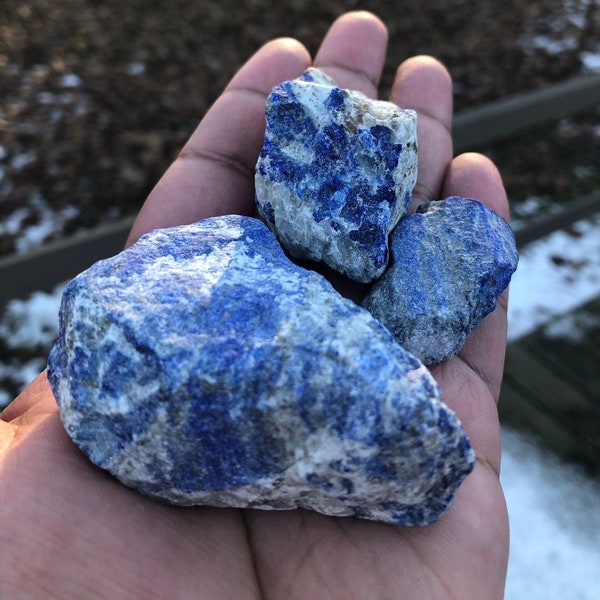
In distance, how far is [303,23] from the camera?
4035 mm

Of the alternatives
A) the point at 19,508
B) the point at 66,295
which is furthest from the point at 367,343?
the point at 19,508

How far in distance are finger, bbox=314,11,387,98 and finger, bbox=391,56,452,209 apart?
4.4 inches

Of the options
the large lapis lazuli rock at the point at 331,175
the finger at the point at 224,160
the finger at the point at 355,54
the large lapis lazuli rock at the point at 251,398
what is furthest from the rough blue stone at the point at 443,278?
the finger at the point at 355,54

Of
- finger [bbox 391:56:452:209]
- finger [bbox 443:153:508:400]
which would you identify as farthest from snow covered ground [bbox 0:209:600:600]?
finger [bbox 391:56:452:209]

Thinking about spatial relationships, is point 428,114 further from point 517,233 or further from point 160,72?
point 160,72

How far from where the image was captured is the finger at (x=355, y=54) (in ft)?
7.84

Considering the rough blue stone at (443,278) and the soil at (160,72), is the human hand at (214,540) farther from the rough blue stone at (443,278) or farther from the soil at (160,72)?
the soil at (160,72)

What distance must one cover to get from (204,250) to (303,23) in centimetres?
299

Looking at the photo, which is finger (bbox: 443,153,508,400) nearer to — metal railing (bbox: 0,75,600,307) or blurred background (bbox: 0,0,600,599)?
blurred background (bbox: 0,0,600,599)

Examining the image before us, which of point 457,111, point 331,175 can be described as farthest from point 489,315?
point 457,111

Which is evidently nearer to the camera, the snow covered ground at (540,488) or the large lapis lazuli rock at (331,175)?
the large lapis lazuli rock at (331,175)

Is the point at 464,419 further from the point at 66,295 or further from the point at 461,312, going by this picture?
the point at 66,295

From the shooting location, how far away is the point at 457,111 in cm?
358

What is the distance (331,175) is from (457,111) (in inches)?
86.7
